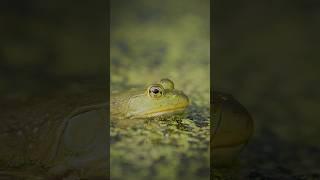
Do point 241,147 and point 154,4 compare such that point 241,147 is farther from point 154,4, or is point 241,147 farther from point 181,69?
point 154,4

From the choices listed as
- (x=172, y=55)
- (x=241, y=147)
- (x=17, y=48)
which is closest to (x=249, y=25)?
(x=172, y=55)

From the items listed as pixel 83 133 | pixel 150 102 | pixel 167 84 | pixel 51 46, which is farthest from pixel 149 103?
pixel 51 46

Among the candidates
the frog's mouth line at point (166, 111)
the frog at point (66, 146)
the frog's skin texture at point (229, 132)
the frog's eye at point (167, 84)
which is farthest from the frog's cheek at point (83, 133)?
A: the frog's skin texture at point (229, 132)

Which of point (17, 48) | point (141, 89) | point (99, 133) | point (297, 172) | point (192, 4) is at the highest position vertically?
point (192, 4)

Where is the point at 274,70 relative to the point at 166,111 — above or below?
above

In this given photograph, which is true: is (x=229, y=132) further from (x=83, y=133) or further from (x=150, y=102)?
(x=83, y=133)

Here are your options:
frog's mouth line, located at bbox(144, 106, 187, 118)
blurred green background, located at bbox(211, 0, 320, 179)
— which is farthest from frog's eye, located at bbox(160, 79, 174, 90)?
blurred green background, located at bbox(211, 0, 320, 179)
